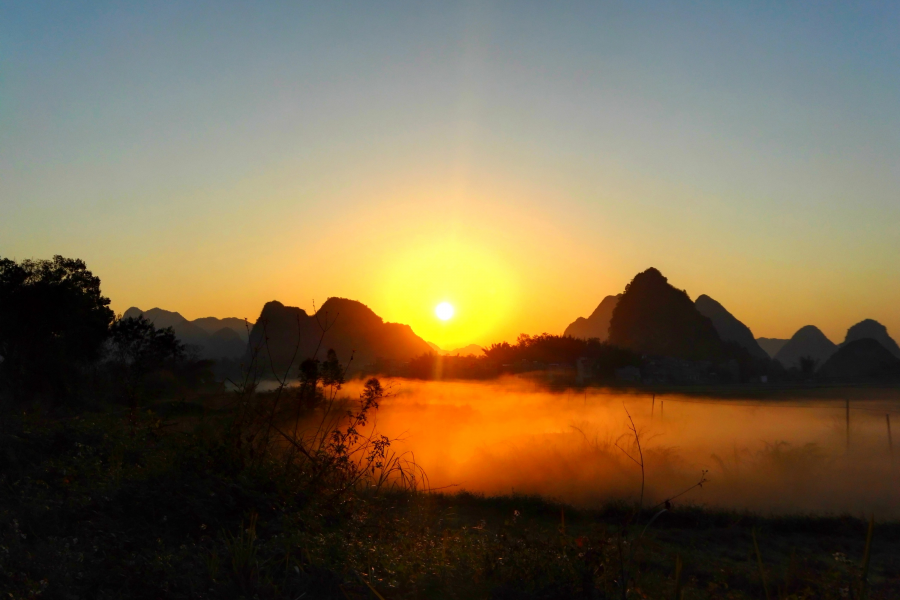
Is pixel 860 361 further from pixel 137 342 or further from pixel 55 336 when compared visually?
pixel 55 336

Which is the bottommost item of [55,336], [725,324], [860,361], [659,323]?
[55,336]

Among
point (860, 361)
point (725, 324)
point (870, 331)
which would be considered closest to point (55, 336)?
point (860, 361)

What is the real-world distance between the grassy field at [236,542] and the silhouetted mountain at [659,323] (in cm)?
10402

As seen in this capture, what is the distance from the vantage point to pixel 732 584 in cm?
795

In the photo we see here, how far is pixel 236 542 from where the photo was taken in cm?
500

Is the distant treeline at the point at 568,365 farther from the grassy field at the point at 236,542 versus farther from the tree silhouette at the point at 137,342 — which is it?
the grassy field at the point at 236,542

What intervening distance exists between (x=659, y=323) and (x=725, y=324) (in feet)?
239

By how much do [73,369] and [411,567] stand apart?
31389 millimetres

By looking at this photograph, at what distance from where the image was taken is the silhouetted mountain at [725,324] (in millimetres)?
163212

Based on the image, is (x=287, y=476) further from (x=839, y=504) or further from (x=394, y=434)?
(x=394, y=434)

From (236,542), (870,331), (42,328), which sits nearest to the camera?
(236,542)

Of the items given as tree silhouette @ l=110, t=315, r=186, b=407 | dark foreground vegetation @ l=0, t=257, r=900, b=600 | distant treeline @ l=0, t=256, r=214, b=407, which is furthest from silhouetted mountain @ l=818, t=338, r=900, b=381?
dark foreground vegetation @ l=0, t=257, r=900, b=600

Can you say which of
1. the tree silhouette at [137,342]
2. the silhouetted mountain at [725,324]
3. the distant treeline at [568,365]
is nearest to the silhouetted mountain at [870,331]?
the silhouetted mountain at [725,324]

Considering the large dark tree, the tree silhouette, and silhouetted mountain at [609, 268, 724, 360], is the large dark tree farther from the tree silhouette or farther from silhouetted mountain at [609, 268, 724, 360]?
silhouetted mountain at [609, 268, 724, 360]
